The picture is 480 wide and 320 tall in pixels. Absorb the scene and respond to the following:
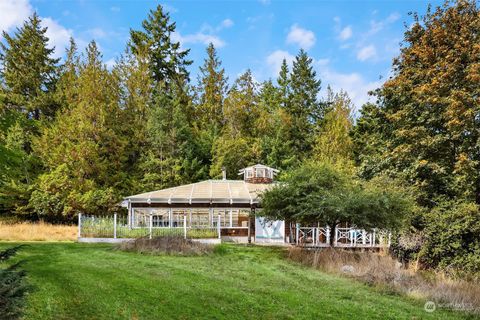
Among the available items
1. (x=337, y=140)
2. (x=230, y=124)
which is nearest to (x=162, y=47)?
(x=230, y=124)

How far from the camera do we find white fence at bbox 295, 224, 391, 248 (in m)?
20.4

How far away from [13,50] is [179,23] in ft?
56.8

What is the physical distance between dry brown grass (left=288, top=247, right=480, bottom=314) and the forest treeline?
6032 millimetres

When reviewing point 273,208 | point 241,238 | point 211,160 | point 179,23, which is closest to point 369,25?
point 273,208

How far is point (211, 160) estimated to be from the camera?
34.3m

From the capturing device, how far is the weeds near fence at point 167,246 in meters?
15.6

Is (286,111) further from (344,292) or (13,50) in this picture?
(344,292)

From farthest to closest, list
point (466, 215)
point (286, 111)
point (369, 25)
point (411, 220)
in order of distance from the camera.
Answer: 1. point (286, 111)
2. point (411, 220)
3. point (466, 215)
4. point (369, 25)

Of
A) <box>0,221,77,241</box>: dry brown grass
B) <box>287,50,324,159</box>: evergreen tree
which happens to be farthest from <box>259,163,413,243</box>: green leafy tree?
<box>287,50,324,159</box>: evergreen tree

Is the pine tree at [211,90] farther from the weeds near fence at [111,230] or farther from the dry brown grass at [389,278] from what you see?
the dry brown grass at [389,278]

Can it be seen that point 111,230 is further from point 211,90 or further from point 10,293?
point 211,90

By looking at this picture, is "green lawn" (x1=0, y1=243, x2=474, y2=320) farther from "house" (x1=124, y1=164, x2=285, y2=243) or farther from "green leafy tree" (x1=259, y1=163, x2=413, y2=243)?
"house" (x1=124, y1=164, x2=285, y2=243)

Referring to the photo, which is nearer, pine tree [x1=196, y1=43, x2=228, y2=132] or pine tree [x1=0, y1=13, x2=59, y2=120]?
pine tree [x1=0, y1=13, x2=59, y2=120]

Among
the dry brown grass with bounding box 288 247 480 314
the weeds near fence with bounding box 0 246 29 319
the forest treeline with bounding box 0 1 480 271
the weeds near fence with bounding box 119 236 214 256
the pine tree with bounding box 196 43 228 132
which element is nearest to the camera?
the weeds near fence with bounding box 0 246 29 319
